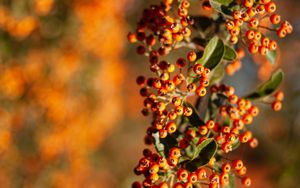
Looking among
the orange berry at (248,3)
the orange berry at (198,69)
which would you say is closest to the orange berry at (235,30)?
the orange berry at (248,3)

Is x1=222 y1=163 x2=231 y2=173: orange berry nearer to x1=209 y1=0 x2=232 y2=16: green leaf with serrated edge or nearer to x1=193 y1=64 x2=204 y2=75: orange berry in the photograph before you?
x1=193 y1=64 x2=204 y2=75: orange berry

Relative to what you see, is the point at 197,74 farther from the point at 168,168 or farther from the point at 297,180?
the point at 297,180

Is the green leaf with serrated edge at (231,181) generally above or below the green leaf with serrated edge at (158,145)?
below

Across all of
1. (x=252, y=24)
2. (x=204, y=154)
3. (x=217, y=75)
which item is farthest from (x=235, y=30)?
(x=204, y=154)

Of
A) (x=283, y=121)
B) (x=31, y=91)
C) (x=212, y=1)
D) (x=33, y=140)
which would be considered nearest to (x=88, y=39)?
(x=31, y=91)

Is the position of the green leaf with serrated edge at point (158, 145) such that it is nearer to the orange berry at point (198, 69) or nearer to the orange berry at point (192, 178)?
the orange berry at point (192, 178)

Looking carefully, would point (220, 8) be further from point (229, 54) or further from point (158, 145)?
point (158, 145)

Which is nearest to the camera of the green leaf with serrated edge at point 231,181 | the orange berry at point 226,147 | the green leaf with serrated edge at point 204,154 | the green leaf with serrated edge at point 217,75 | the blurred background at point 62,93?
the green leaf with serrated edge at point 204,154
